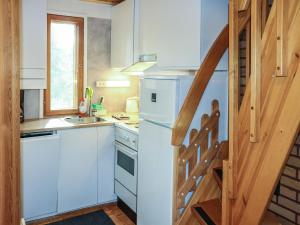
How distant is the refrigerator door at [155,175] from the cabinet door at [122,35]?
39.8 inches

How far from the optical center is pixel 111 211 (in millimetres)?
3355

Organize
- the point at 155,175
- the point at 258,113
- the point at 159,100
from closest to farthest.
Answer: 1. the point at 258,113
2. the point at 159,100
3. the point at 155,175

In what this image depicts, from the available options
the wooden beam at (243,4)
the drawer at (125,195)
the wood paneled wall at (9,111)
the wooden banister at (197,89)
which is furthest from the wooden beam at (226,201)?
the drawer at (125,195)

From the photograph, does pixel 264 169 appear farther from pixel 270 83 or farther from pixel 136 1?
pixel 136 1

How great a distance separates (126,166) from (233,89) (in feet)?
5.79

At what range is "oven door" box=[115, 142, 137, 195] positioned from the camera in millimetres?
3008

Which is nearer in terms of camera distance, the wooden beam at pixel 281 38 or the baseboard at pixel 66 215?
the wooden beam at pixel 281 38

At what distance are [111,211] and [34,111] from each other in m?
1.39

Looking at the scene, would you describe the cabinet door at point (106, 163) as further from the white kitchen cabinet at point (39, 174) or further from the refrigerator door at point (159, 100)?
the refrigerator door at point (159, 100)

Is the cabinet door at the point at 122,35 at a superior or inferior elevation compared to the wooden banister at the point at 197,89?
superior

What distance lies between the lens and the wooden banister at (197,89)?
7.41 feet

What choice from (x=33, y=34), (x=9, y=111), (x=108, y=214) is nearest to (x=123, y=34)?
(x=33, y=34)

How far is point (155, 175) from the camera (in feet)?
8.43

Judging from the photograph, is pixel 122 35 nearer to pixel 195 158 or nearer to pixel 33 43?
pixel 33 43
